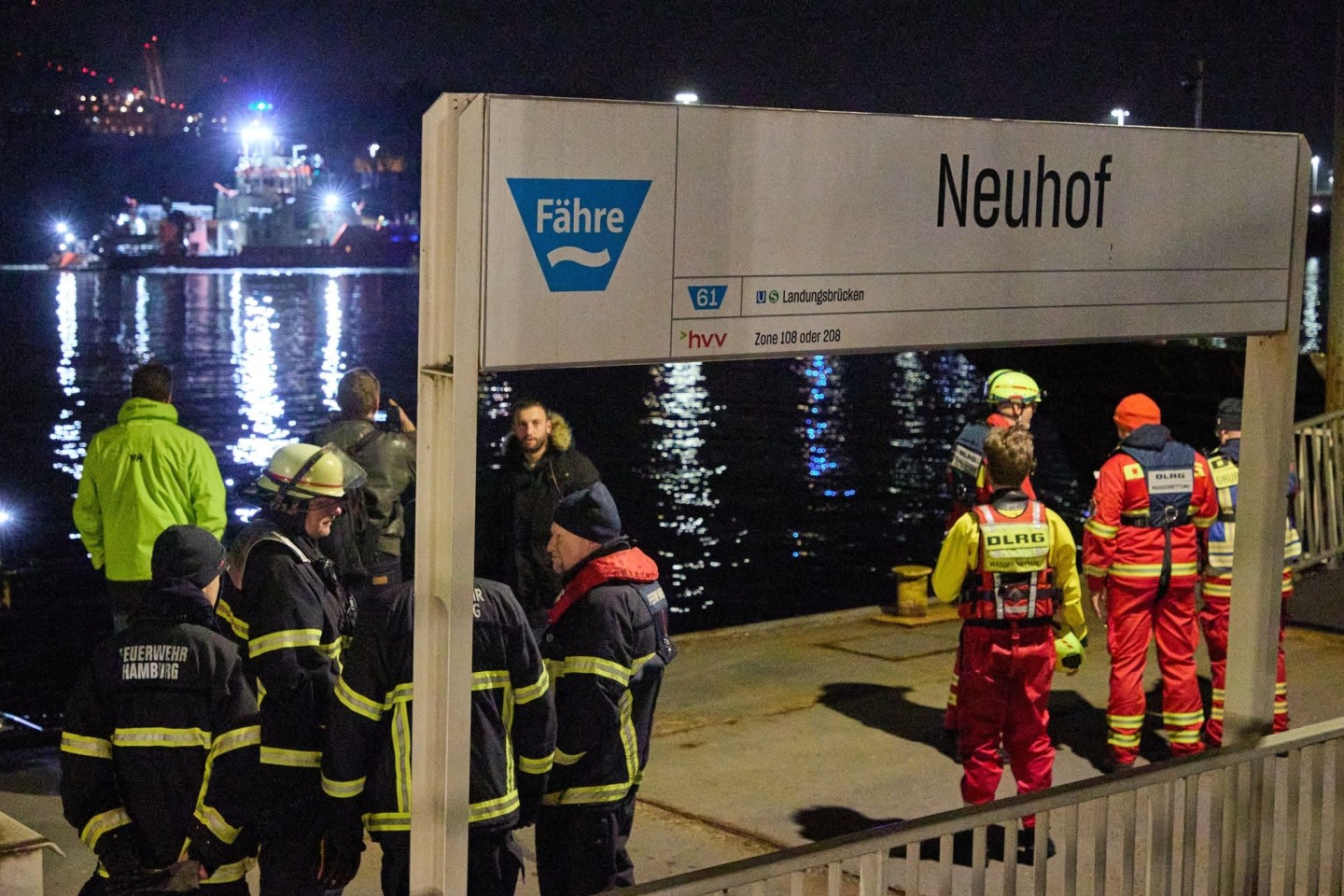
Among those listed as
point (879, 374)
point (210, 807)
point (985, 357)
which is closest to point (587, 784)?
point (210, 807)

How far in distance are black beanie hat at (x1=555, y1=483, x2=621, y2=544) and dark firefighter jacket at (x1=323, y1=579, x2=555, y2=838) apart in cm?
53

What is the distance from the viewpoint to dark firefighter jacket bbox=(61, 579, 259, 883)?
4.56m

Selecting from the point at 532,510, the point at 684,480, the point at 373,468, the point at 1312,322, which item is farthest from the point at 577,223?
the point at 1312,322

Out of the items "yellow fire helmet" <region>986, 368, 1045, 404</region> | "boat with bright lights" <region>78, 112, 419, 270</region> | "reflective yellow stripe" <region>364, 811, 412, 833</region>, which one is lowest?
"reflective yellow stripe" <region>364, 811, 412, 833</region>

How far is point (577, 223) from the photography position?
3463 millimetres

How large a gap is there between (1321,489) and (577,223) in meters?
9.78

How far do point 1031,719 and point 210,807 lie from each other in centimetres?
Answer: 335

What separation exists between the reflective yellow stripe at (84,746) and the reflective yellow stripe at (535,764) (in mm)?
1131

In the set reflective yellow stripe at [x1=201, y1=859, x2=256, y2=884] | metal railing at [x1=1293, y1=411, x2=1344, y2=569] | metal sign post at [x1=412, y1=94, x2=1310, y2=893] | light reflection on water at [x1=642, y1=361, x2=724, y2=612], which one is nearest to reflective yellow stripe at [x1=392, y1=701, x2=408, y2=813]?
reflective yellow stripe at [x1=201, y1=859, x2=256, y2=884]

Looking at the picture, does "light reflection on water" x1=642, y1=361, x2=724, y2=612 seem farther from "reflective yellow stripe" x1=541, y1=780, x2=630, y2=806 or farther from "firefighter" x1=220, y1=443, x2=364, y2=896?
"reflective yellow stripe" x1=541, y1=780, x2=630, y2=806

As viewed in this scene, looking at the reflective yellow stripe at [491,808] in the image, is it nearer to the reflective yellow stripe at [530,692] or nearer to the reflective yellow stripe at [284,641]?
the reflective yellow stripe at [530,692]

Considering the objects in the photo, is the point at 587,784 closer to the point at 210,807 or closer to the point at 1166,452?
the point at 210,807

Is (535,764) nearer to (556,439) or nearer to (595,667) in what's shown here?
(595,667)

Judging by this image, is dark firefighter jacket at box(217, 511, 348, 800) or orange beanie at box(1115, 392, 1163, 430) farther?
orange beanie at box(1115, 392, 1163, 430)
